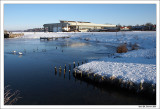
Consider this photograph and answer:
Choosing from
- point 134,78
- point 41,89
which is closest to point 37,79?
point 41,89

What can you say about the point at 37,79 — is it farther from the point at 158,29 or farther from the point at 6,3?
the point at 158,29

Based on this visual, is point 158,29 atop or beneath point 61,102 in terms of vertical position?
atop

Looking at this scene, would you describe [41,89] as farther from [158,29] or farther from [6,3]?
[158,29]

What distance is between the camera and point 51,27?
134 meters

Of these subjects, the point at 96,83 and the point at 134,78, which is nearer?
the point at 134,78

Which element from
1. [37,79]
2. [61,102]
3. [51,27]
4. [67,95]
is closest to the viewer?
[61,102]

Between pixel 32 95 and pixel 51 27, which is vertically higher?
pixel 51 27

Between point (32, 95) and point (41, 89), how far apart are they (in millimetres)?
1437

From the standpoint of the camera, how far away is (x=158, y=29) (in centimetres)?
1234

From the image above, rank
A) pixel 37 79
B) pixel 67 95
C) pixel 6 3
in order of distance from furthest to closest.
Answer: pixel 37 79 < pixel 67 95 < pixel 6 3

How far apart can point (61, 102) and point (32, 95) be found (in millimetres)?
3414

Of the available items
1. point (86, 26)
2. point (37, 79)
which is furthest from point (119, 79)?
point (86, 26)

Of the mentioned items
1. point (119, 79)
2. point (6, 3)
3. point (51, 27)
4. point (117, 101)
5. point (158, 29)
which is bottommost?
point (117, 101)

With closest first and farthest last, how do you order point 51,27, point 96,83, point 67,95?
point 67,95, point 96,83, point 51,27
